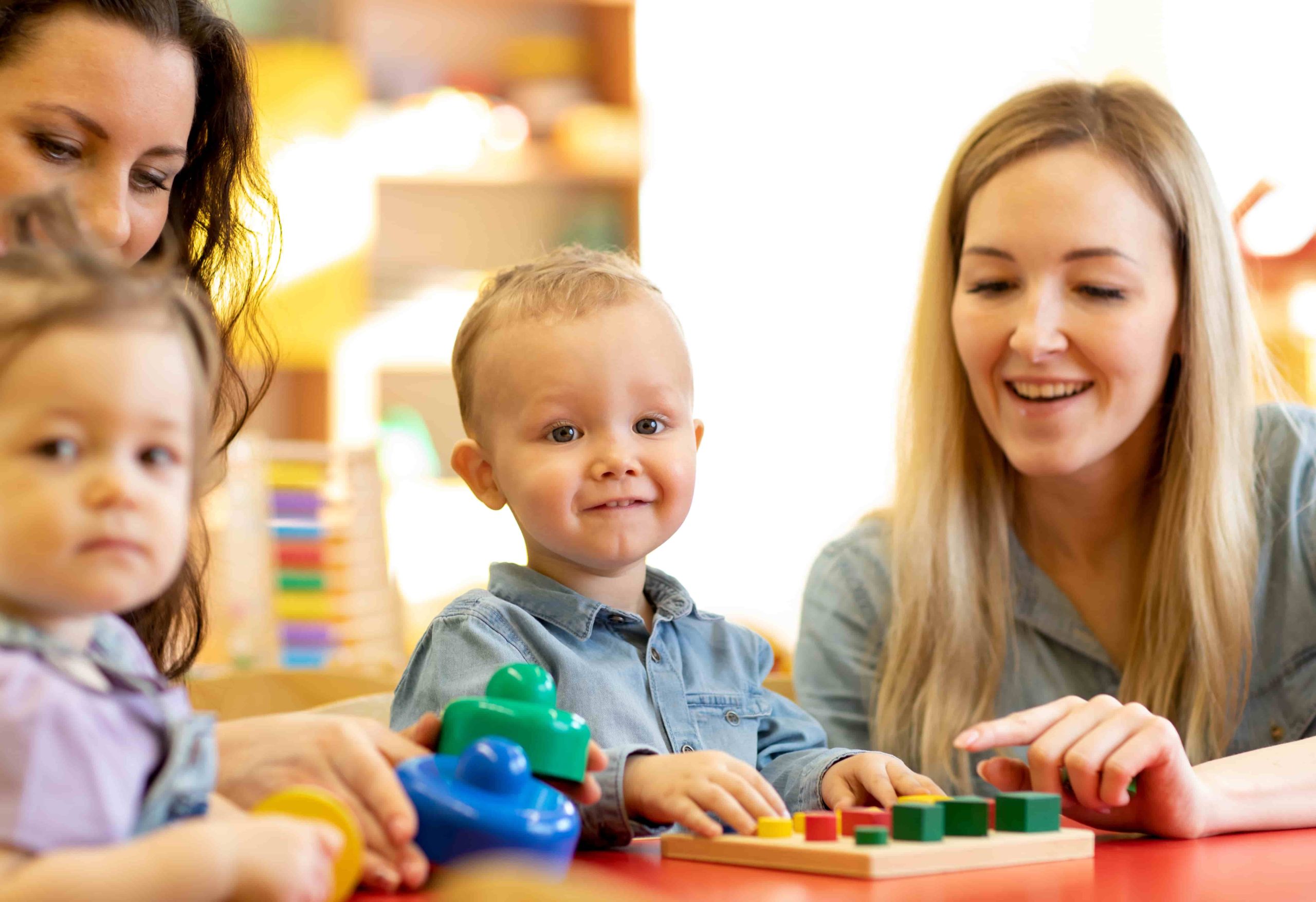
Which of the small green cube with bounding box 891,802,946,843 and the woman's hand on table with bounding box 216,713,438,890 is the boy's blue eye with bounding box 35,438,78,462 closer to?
the woman's hand on table with bounding box 216,713,438,890

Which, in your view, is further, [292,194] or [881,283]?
[881,283]

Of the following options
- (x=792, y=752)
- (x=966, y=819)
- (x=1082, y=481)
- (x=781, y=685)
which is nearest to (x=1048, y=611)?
(x=1082, y=481)

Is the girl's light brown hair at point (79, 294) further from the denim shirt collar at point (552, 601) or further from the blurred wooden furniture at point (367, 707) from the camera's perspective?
the blurred wooden furniture at point (367, 707)

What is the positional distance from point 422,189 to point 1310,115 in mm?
2444

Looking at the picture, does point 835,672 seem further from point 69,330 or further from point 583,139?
point 583,139

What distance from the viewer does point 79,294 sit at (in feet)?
1.77

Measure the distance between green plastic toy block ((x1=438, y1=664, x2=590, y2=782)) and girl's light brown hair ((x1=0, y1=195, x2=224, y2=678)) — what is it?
19 centimetres

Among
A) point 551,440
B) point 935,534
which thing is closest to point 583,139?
point 935,534

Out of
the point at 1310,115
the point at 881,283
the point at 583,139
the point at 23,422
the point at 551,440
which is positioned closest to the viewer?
the point at 23,422

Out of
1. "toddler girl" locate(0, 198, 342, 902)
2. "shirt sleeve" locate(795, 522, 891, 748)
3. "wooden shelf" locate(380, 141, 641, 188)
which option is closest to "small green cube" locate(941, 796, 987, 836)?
"toddler girl" locate(0, 198, 342, 902)

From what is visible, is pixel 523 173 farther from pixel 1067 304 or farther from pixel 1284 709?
pixel 1284 709

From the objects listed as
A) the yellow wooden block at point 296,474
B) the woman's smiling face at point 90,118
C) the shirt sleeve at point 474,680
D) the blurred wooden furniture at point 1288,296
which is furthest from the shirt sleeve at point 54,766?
the blurred wooden furniture at point 1288,296

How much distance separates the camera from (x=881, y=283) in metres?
4.32

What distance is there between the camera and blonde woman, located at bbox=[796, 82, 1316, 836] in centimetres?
142
